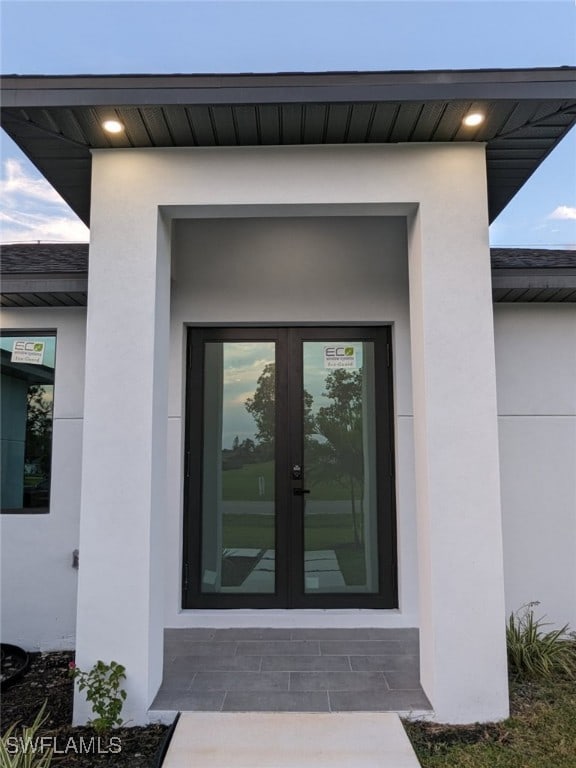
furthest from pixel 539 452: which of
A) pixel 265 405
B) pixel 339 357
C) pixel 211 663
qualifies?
pixel 211 663

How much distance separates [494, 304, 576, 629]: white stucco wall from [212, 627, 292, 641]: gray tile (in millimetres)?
1798

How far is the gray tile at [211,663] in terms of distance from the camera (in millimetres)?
3342

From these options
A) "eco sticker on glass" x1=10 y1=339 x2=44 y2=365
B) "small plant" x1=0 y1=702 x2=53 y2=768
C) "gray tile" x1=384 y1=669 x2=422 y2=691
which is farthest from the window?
"gray tile" x1=384 y1=669 x2=422 y2=691

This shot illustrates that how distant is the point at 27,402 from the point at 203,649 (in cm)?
248

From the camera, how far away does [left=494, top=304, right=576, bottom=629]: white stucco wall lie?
4016 millimetres

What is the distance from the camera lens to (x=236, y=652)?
3596 mm

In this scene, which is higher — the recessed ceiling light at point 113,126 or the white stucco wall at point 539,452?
the recessed ceiling light at point 113,126

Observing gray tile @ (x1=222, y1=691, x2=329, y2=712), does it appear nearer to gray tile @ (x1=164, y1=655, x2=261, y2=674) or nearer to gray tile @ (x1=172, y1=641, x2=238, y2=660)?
gray tile @ (x1=164, y1=655, x2=261, y2=674)

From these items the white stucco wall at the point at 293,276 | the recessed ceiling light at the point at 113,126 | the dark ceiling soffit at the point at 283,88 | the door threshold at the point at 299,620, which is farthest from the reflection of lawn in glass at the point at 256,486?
the dark ceiling soffit at the point at 283,88

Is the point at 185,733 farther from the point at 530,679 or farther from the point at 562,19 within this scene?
the point at 562,19

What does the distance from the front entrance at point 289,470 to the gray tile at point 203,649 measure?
467 millimetres

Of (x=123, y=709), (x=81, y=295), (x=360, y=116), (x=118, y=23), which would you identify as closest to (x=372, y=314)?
(x=360, y=116)

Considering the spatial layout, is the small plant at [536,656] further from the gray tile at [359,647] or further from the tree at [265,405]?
the tree at [265,405]

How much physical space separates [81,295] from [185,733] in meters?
3.04
